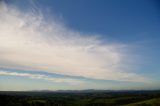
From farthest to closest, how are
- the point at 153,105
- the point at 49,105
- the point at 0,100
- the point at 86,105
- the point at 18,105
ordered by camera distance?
1. the point at 86,105
2. the point at 49,105
3. the point at 18,105
4. the point at 0,100
5. the point at 153,105

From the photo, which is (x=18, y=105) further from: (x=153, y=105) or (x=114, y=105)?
(x=153, y=105)

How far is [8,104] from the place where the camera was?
7844cm

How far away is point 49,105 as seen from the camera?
310 ft

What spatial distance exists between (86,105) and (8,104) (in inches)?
1541

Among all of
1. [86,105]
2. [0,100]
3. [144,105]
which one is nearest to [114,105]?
[86,105]

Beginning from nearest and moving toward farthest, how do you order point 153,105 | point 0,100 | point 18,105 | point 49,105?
point 153,105 → point 0,100 → point 18,105 → point 49,105

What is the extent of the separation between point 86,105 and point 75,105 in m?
5.50

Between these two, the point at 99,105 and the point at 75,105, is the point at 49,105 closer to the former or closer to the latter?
the point at 75,105

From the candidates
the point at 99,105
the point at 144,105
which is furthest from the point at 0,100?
the point at 144,105

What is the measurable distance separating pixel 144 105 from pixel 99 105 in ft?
94.5

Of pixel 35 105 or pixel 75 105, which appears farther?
pixel 75 105

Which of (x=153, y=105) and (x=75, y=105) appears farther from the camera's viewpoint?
(x=75, y=105)

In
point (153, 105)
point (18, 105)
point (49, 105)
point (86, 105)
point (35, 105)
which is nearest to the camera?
point (153, 105)

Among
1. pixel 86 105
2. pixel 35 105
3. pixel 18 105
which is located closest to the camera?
pixel 18 105
